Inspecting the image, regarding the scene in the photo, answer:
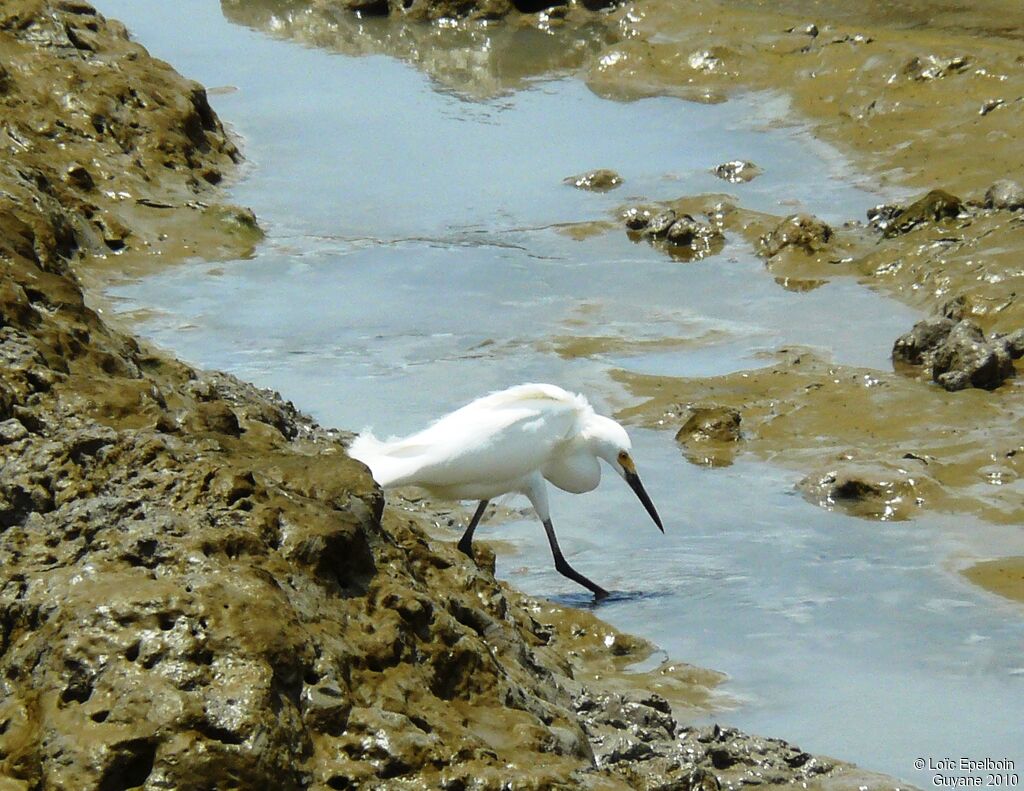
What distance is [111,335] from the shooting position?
593 centimetres

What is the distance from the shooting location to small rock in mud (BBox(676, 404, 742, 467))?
8.71 m

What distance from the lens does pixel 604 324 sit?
11.0 metres

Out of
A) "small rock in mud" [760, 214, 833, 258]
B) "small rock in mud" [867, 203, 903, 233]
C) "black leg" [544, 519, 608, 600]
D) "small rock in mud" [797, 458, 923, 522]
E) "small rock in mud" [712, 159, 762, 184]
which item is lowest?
"black leg" [544, 519, 608, 600]

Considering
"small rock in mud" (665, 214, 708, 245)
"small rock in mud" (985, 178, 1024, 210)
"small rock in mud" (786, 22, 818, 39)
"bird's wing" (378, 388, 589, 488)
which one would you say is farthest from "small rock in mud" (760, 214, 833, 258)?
"small rock in mud" (786, 22, 818, 39)

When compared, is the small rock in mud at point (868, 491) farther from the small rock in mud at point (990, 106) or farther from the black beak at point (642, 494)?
the small rock in mud at point (990, 106)

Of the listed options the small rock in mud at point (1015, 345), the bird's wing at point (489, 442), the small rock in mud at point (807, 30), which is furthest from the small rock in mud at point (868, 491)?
the small rock in mud at point (807, 30)

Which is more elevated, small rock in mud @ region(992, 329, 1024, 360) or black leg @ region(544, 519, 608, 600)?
small rock in mud @ region(992, 329, 1024, 360)

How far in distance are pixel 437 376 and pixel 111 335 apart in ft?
13.8

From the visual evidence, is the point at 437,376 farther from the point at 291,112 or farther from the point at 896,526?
the point at 291,112

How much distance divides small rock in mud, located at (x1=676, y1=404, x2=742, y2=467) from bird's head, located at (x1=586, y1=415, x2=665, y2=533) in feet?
3.65

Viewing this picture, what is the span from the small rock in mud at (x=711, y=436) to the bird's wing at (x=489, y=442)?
1.47 metres

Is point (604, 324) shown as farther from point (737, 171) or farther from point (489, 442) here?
point (489, 442)

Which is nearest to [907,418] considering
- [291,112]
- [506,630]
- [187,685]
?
[506,630]

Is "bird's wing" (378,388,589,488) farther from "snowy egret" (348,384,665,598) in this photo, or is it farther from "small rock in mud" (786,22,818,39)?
"small rock in mud" (786,22,818,39)
